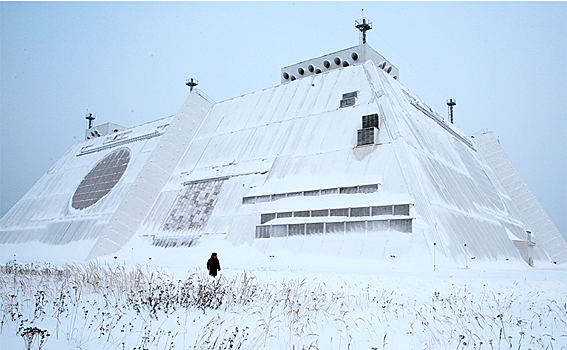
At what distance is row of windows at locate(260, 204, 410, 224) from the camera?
75.2 ft

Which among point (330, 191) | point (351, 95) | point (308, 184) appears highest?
point (351, 95)

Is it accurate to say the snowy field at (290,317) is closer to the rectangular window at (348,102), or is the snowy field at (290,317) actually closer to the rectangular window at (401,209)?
the rectangular window at (401,209)

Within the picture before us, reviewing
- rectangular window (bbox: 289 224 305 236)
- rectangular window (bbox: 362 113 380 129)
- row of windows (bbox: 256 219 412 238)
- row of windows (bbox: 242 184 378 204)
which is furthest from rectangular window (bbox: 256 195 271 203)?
rectangular window (bbox: 362 113 380 129)

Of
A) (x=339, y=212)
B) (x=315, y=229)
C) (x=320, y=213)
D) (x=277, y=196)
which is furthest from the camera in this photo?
(x=277, y=196)

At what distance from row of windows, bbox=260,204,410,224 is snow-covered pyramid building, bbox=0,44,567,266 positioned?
59 millimetres

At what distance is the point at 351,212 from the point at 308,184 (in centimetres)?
395

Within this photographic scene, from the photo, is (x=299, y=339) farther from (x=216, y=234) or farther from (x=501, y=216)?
(x=501, y=216)

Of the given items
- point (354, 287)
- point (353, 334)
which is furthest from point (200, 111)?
point (353, 334)

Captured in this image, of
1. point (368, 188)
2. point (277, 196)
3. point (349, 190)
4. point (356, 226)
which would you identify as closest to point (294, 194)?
point (277, 196)

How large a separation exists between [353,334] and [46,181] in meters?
48.9

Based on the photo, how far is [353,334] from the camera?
7.60 m

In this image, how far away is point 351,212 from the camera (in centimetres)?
2425

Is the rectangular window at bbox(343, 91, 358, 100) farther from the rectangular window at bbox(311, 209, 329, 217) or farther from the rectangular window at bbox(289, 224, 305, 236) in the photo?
the rectangular window at bbox(289, 224, 305, 236)

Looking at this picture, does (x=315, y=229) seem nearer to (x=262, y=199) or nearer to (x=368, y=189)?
(x=368, y=189)
